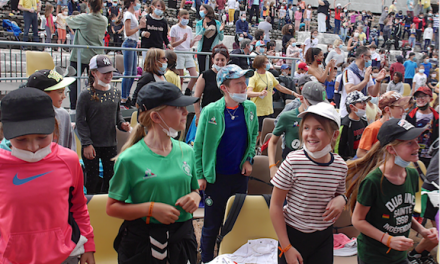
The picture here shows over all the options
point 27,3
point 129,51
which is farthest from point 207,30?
point 27,3

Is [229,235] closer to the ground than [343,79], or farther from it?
closer to the ground

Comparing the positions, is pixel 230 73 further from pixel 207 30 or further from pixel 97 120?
pixel 207 30

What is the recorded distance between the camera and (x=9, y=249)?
1.85 meters

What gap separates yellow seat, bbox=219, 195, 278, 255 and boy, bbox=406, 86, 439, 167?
11.1 ft

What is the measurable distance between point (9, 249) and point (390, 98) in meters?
4.01

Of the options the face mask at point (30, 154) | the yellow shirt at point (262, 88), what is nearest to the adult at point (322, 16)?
the yellow shirt at point (262, 88)

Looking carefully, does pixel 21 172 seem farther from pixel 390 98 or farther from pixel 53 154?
pixel 390 98

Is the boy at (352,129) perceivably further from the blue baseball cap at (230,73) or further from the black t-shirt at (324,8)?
the black t-shirt at (324,8)

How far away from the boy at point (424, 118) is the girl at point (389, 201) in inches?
132

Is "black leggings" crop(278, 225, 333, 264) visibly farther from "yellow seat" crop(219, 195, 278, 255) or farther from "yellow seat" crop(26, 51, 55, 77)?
"yellow seat" crop(26, 51, 55, 77)

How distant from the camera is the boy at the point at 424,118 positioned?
5.45m

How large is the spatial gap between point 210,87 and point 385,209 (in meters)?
3.07

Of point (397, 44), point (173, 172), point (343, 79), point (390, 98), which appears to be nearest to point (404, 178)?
point (173, 172)

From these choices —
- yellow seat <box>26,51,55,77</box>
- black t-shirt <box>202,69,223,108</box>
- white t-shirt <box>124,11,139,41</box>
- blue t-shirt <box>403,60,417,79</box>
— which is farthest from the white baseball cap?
blue t-shirt <box>403,60,417,79</box>
